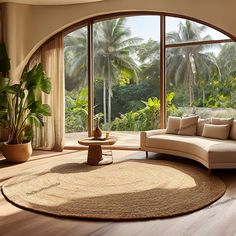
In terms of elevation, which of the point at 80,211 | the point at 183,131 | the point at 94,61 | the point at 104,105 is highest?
the point at 94,61

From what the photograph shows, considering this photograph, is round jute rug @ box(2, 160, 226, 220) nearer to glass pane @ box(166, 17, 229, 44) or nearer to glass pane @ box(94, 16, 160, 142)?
glass pane @ box(94, 16, 160, 142)

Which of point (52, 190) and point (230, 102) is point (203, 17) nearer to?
point (230, 102)

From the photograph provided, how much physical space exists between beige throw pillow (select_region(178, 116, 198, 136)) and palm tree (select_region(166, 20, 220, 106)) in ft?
2.14

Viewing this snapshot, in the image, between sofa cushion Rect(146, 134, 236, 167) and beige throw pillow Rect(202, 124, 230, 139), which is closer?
sofa cushion Rect(146, 134, 236, 167)

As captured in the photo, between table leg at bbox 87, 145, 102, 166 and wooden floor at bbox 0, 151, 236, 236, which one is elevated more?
table leg at bbox 87, 145, 102, 166

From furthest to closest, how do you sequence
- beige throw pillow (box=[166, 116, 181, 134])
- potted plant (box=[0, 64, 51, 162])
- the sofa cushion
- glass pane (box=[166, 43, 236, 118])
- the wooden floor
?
glass pane (box=[166, 43, 236, 118]), beige throw pillow (box=[166, 116, 181, 134]), potted plant (box=[0, 64, 51, 162]), the sofa cushion, the wooden floor

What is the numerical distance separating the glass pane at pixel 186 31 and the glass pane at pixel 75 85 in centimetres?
185

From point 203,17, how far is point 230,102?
1658mm

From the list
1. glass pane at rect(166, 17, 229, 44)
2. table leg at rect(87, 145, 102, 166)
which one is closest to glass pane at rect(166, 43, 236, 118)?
glass pane at rect(166, 17, 229, 44)

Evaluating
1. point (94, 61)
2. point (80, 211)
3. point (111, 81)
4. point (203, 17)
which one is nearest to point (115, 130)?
point (111, 81)

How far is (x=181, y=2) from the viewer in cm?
605

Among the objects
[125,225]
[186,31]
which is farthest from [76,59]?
[125,225]

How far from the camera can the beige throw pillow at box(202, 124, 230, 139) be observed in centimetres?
541

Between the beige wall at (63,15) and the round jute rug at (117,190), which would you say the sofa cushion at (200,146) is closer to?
the round jute rug at (117,190)
